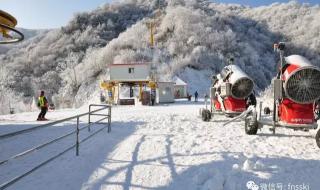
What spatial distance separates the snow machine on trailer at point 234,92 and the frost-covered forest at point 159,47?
3286 cm

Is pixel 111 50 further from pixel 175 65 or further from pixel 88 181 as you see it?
pixel 88 181

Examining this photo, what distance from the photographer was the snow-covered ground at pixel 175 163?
5794 millimetres

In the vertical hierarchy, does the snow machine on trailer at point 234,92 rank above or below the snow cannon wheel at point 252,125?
above

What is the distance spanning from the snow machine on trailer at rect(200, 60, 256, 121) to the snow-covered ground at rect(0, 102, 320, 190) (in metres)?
4.27

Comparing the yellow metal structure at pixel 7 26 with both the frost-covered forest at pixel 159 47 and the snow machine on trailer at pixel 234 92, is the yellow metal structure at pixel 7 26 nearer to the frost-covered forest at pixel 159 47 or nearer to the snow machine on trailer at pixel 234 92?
the snow machine on trailer at pixel 234 92

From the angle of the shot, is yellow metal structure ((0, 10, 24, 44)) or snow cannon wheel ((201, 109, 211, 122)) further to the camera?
snow cannon wheel ((201, 109, 211, 122))

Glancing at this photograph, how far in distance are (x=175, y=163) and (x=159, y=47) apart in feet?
246

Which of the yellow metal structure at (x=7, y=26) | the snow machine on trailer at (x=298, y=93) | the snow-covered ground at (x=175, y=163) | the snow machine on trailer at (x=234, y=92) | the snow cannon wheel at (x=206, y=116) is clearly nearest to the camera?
the snow-covered ground at (x=175, y=163)

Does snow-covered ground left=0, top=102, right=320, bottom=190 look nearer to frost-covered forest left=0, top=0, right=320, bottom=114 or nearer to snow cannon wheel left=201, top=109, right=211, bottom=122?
→ snow cannon wheel left=201, top=109, right=211, bottom=122

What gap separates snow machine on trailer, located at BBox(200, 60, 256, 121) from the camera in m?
14.8

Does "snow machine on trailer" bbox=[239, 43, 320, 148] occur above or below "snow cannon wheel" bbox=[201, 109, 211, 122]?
above

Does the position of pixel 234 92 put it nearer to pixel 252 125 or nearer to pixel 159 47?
pixel 252 125

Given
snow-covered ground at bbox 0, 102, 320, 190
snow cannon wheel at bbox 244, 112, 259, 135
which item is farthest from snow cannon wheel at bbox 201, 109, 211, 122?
snow-covered ground at bbox 0, 102, 320, 190

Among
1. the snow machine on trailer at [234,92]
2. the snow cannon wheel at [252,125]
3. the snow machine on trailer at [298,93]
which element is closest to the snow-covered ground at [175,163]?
the snow cannon wheel at [252,125]
